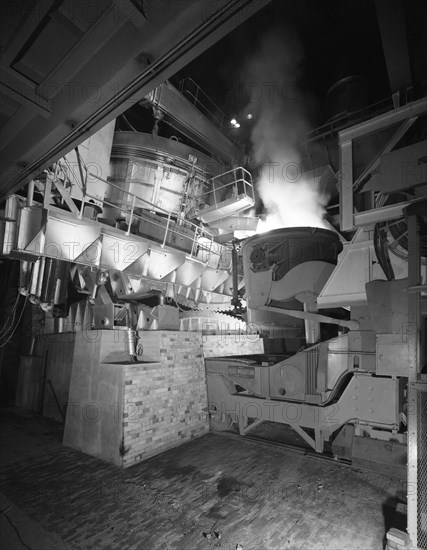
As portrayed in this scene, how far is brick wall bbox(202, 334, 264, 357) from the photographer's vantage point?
9.59 meters

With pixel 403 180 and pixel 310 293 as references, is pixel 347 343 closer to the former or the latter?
pixel 310 293

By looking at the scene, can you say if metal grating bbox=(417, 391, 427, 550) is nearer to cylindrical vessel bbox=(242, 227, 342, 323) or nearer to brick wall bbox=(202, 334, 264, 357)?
cylindrical vessel bbox=(242, 227, 342, 323)

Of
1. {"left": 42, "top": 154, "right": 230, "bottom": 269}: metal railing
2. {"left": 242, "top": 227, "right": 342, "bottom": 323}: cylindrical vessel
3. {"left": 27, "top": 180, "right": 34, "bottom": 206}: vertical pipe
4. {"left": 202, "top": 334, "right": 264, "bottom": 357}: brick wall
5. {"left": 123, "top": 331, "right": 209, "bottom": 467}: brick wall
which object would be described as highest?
{"left": 42, "top": 154, "right": 230, "bottom": 269}: metal railing

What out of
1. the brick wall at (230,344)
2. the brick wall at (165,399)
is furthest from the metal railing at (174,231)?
the brick wall at (165,399)

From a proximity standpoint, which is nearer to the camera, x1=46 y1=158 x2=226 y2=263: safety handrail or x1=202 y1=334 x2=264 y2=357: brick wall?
x1=46 y1=158 x2=226 y2=263: safety handrail

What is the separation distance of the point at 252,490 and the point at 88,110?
502cm

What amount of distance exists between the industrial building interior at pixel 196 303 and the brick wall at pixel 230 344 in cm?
19

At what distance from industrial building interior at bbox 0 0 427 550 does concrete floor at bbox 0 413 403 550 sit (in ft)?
0.10

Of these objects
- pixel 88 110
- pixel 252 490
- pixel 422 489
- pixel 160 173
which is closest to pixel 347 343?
pixel 422 489

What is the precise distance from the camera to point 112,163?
381 inches

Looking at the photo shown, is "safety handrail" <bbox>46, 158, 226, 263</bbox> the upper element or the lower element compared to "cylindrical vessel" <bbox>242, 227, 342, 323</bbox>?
upper

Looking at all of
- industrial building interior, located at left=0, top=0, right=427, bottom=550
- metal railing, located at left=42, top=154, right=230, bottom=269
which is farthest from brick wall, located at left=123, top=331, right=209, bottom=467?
metal railing, located at left=42, top=154, right=230, bottom=269

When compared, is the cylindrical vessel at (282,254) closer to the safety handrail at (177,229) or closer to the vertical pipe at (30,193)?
the safety handrail at (177,229)

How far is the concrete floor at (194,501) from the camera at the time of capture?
11.3 feet
